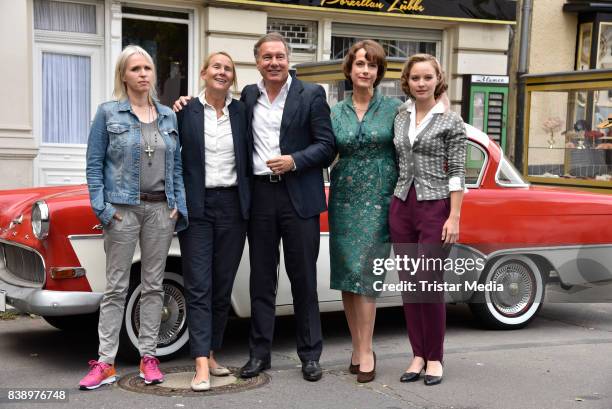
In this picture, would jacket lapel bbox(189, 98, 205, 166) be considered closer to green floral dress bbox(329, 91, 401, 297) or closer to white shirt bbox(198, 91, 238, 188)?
white shirt bbox(198, 91, 238, 188)

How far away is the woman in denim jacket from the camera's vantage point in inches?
192

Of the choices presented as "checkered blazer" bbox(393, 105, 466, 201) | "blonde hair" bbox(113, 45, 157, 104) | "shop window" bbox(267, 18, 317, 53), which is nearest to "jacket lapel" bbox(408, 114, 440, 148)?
"checkered blazer" bbox(393, 105, 466, 201)

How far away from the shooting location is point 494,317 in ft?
22.2

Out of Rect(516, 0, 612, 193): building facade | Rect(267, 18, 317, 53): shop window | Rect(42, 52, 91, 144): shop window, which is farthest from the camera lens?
Rect(267, 18, 317, 53): shop window

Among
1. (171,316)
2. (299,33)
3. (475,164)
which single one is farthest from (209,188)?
(299,33)

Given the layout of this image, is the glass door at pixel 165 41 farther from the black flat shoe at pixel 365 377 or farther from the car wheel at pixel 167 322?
the black flat shoe at pixel 365 377

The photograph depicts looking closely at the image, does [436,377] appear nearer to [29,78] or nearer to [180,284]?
[180,284]

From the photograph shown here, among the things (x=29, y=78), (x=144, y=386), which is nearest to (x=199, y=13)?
(x=29, y=78)

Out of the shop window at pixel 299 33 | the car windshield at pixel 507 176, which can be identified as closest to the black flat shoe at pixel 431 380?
the car windshield at pixel 507 176

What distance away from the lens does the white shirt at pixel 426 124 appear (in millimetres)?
4988

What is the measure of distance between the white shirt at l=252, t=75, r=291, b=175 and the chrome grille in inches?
61.4

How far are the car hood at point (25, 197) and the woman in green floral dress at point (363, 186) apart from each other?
175 centimetres

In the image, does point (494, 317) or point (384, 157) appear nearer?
point (384, 157)

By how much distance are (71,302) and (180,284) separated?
30.7 inches
